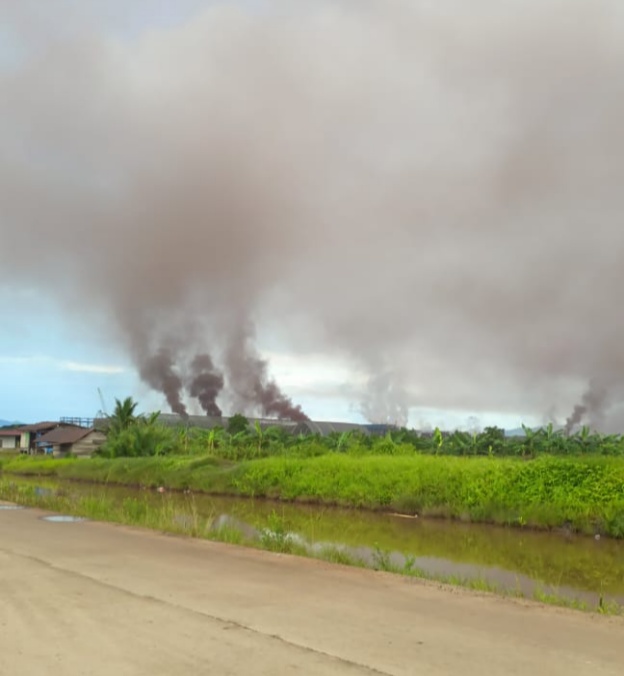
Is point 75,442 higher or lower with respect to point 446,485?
higher

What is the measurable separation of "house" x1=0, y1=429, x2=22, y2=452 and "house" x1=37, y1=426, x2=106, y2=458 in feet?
47.8

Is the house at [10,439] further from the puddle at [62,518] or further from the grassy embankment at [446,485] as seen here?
the puddle at [62,518]

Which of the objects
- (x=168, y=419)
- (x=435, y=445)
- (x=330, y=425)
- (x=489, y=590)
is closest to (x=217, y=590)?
(x=489, y=590)

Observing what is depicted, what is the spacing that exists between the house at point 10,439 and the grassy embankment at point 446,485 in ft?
158

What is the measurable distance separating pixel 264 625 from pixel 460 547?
528 inches

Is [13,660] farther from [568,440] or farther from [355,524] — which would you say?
[568,440]

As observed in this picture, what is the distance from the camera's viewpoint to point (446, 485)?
2694 cm

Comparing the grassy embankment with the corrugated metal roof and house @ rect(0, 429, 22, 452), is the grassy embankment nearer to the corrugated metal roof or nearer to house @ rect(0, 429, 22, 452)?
the corrugated metal roof

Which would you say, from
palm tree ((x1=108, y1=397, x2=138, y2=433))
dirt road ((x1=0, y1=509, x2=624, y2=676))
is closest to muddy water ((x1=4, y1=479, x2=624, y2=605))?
dirt road ((x1=0, y1=509, x2=624, y2=676))

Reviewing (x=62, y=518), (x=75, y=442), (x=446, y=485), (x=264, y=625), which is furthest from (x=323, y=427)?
(x=264, y=625)

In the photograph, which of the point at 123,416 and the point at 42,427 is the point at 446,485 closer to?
the point at 123,416

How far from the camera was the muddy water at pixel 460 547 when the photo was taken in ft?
43.1

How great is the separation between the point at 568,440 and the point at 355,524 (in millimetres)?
33102

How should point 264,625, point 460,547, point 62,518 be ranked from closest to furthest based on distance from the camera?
point 264,625 < point 62,518 < point 460,547
